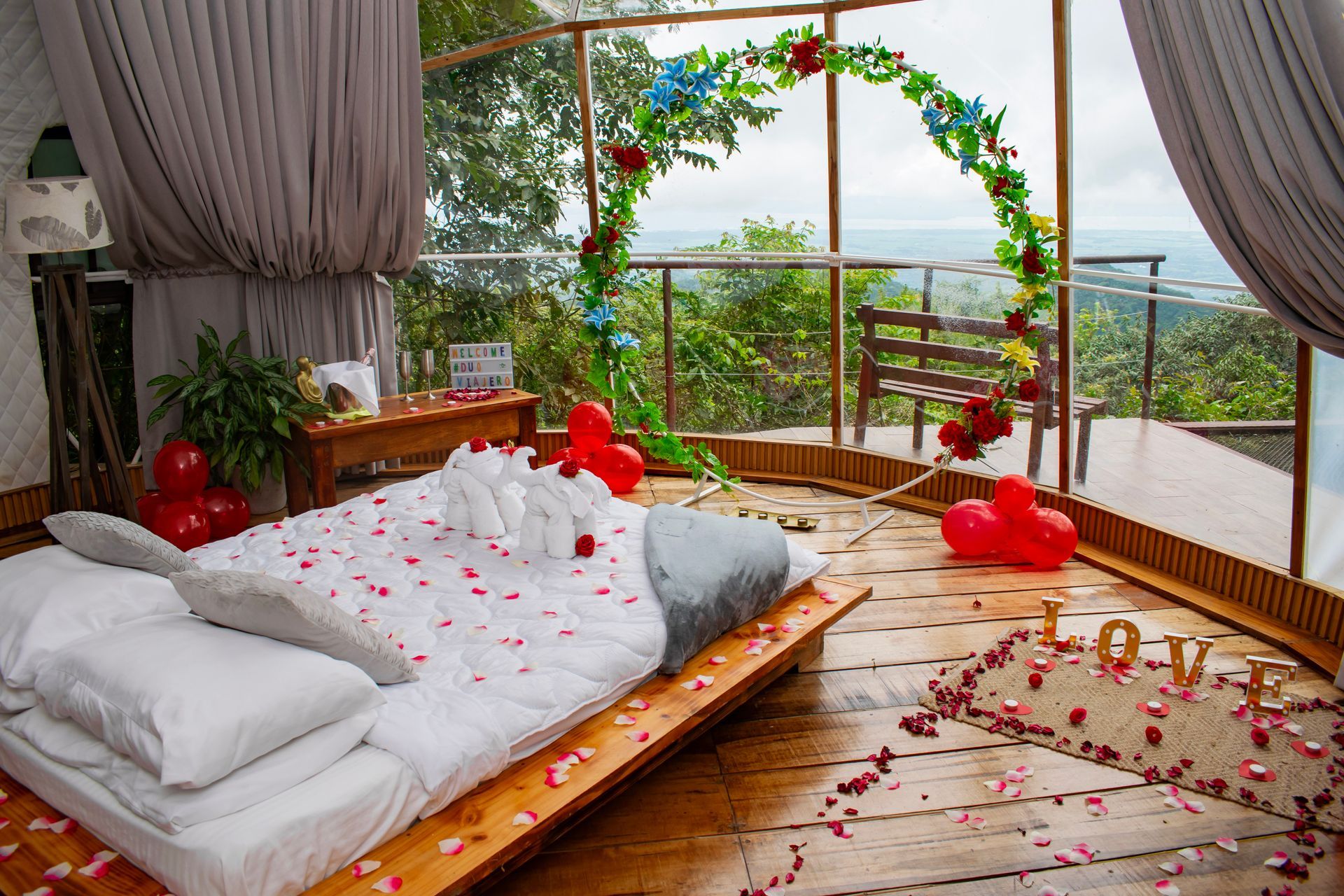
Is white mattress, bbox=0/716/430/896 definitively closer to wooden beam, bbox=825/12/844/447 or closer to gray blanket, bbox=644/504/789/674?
gray blanket, bbox=644/504/789/674

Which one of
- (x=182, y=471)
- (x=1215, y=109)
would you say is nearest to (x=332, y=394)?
(x=182, y=471)

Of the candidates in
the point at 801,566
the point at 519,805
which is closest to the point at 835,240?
the point at 801,566

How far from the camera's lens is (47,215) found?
320cm

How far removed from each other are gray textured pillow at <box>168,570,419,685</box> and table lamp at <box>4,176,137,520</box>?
179 centimetres

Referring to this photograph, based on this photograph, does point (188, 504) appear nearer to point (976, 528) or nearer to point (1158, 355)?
point (976, 528)

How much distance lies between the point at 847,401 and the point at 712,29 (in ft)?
5.80

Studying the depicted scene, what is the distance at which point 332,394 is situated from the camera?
4008 mm

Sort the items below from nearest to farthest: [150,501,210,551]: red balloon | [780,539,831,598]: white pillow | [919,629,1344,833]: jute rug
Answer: [919,629,1344,833]: jute rug
[780,539,831,598]: white pillow
[150,501,210,551]: red balloon

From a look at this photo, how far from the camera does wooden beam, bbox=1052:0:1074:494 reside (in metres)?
3.48

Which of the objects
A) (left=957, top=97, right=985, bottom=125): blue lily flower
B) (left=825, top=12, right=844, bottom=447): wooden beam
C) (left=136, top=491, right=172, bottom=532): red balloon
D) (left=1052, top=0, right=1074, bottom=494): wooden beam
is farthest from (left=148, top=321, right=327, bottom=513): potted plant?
(left=1052, top=0, right=1074, bottom=494): wooden beam

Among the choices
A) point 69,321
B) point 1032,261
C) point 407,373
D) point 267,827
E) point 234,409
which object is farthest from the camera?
point 407,373

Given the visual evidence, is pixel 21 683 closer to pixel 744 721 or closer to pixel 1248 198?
pixel 744 721

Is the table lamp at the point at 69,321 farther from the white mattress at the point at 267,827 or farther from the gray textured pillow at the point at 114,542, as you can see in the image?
the white mattress at the point at 267,827

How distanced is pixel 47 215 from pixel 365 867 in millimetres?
2584
